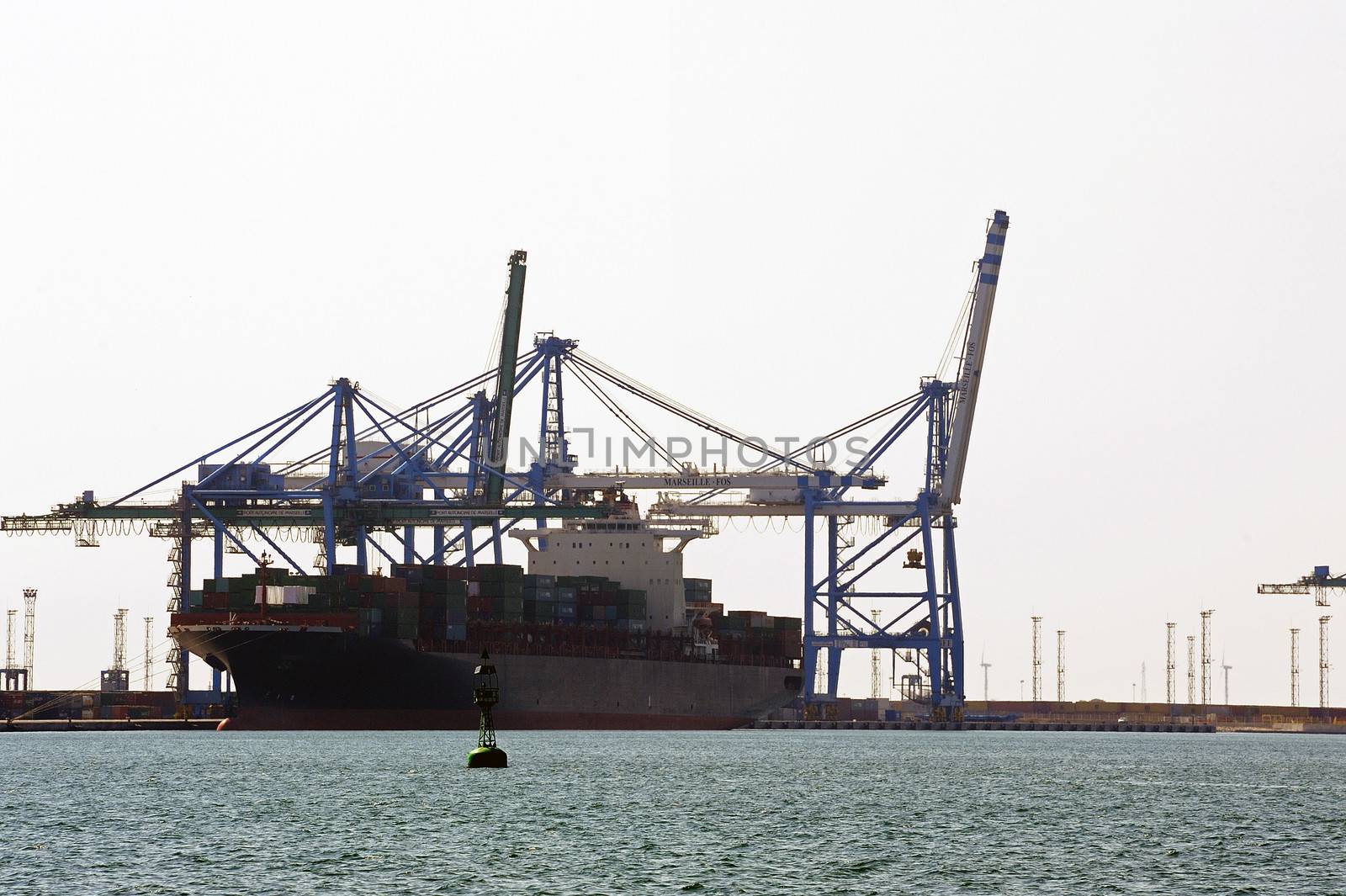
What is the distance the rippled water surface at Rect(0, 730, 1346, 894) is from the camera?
42031mm

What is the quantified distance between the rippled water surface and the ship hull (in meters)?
10.1

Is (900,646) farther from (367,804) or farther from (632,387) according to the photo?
(367,804)

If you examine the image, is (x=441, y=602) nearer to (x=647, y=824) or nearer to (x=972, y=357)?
(x=972, y=357)

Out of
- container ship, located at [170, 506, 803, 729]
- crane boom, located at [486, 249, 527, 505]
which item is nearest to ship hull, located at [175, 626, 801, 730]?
container ship, located at [170, 506, 803, 729]

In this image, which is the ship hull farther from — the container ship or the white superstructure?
the white superstructure

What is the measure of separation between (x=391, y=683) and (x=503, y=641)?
21.8 feet

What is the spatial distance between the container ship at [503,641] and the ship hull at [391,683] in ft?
0.27

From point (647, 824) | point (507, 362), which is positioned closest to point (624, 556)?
point (507, 362)

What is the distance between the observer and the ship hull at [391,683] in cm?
10025

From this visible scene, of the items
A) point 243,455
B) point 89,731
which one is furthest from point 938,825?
point 89,731

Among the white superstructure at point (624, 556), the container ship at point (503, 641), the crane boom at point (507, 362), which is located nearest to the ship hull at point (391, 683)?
the container ship at point (503, 641)

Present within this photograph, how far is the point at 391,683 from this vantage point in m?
102

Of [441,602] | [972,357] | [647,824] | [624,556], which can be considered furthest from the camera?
[972,357]

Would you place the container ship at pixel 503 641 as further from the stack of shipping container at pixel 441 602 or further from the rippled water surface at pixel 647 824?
the rippled water surface at pixel 647 824
